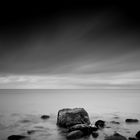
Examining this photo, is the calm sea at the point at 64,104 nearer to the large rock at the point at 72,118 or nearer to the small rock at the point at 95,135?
the large rock at the point at 72,118

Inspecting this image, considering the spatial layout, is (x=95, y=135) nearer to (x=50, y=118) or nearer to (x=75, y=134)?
(x=75, y=134)

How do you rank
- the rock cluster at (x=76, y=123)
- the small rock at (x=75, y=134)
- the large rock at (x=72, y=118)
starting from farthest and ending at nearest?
the large rock at (x=72, y=118), the rock cluster at (x=76, y=123), the small rock at (x=75, y=134)

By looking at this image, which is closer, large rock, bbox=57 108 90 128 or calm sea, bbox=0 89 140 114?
large rock, bbox=57 108 90 128

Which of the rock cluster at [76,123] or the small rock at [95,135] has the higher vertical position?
the rock cluster at [76,123]

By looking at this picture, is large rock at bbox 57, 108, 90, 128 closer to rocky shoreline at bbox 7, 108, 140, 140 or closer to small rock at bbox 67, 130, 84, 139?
rocky shoreline at bbox 7, 108, 140, 140

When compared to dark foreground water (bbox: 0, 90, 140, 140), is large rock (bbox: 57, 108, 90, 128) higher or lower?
higher

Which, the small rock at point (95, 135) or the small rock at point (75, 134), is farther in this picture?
the small rock at point (95, 135)

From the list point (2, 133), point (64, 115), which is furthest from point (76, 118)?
point (2, 133)

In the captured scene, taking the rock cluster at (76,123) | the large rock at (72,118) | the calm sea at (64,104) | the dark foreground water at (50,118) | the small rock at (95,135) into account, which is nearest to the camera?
the rock cluster at (76,123)

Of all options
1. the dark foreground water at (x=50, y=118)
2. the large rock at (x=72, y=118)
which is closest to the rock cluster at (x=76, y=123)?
the large rock at (x=72, y=118)

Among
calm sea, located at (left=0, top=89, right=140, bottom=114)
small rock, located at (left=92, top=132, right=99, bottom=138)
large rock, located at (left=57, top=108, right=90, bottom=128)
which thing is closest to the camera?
small rock, located at (left=92, top=132, right=99, bottom=138)

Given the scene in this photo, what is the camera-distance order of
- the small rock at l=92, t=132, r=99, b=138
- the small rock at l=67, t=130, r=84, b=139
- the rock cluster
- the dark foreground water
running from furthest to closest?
the dark foreground water, the small rock at l=92, t=132, r=99, b=138, the rock cluster, the small rock at l=67, t=130, r=84, b=139

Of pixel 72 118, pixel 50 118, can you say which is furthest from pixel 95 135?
pixel 50 118

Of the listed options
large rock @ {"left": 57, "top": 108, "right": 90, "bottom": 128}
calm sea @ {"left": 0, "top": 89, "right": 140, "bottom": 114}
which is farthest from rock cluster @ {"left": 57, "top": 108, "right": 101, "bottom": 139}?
calm sea @ {"left": 0, "top": 89, "right": 140, "bottom": 114}
